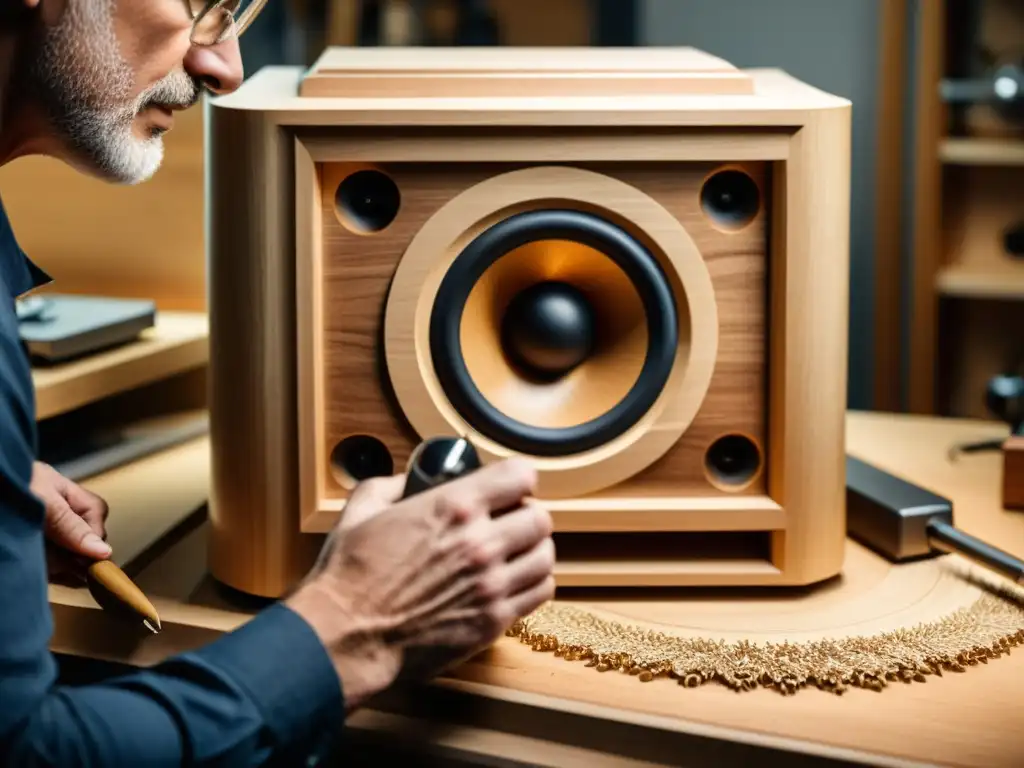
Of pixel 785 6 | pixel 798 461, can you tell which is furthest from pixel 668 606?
pixel 785 6

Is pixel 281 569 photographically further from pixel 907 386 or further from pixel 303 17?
pixel 303 17

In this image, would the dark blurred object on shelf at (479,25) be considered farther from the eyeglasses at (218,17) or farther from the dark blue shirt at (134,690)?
the dark blue shirt at (134,690)

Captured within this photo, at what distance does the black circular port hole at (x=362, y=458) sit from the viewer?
2.88 ft

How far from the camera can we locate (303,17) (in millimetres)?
2391

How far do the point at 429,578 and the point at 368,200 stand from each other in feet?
0.92

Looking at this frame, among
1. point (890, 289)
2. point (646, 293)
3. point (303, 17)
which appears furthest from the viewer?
point (303, 17)

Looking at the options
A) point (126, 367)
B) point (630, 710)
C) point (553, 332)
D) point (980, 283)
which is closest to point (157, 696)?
point (630, 710)

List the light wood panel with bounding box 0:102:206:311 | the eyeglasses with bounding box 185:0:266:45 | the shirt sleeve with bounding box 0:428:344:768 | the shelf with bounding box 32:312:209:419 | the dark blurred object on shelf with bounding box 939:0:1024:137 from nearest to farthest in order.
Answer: the shirt sleeve with bounding box 0:428:344:768 → the eyeglasses with bounding box 185:0:266:45 → the shelf with bounding box 32:312:209:419 → the light wood panel with bounding box 0:102:206:311 → the dark blurred object on shelf with bounding box 939:0:1024:137

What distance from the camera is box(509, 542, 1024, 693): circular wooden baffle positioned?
776 millimetres

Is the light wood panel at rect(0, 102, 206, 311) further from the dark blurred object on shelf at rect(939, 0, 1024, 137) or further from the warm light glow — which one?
the dark blurred object on shelf at rect(939, 0, 1024, 137)

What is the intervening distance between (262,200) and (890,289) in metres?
1.25

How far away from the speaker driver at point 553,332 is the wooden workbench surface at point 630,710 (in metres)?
0.13

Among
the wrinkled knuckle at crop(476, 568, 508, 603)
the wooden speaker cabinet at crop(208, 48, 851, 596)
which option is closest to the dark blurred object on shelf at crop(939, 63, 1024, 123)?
the wooden speaker cabinet at crop(208, 48, 851, 596)

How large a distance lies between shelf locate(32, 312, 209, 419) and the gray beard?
13.2 inches
